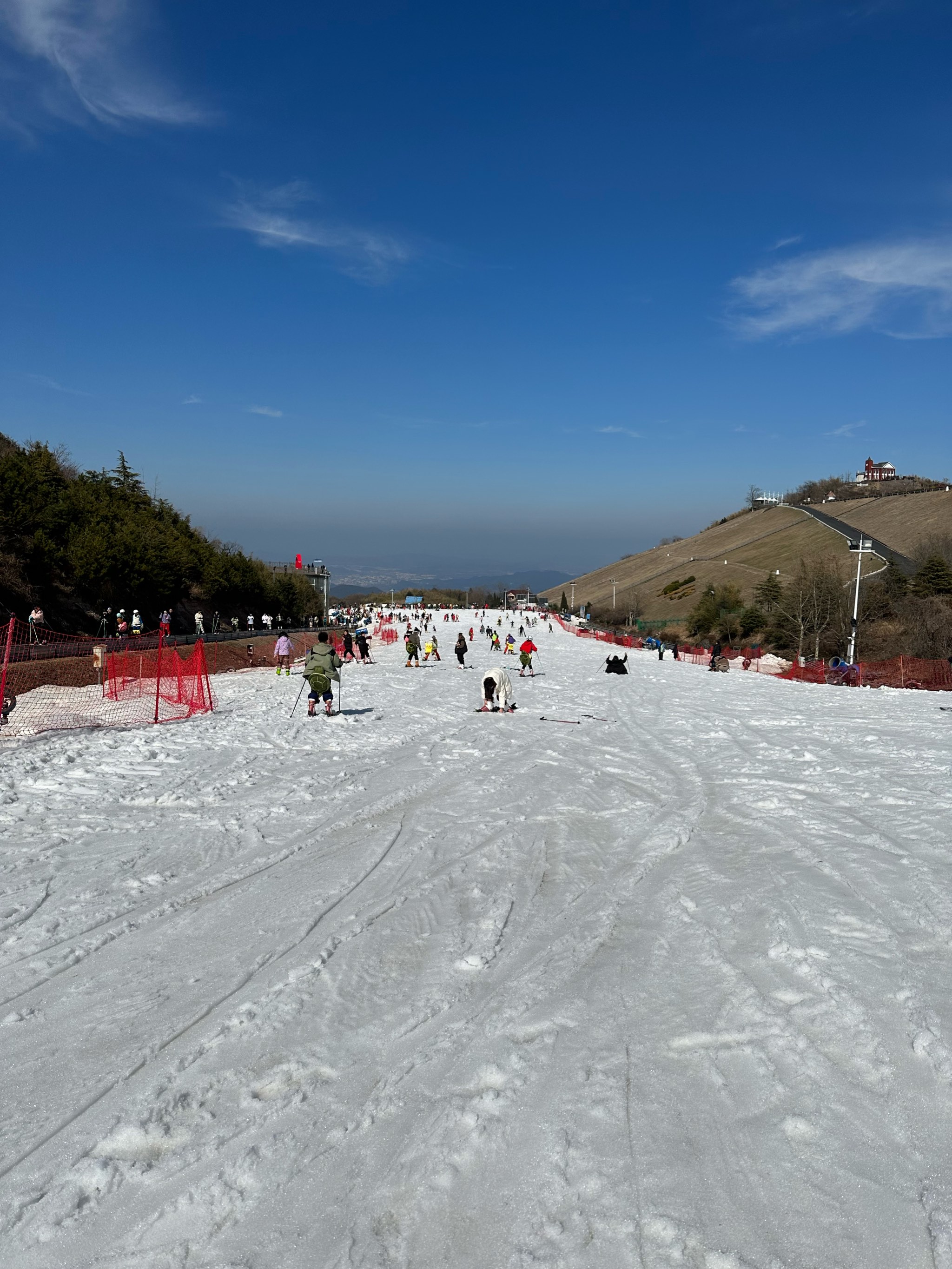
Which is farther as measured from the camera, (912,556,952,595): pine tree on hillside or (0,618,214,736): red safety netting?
(912,556,952,595): pine tree on hillside

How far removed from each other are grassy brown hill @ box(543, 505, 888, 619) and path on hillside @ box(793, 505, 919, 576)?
1120 millimetres

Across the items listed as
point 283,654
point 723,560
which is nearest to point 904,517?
point 723,560

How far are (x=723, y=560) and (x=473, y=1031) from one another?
5468 inches

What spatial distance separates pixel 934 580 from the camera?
72.1 metres

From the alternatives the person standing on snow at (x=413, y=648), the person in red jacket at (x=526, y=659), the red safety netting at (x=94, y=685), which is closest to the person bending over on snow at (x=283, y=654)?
the red safety netting at (x=94, y=685)

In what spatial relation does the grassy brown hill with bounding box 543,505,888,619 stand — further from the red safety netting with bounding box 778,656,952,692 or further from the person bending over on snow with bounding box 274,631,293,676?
the person bending over on snow with bounding box 274,631,293,676

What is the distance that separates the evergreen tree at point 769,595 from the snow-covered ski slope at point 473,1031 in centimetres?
7847

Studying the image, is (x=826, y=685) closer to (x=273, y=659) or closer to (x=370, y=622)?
(x=273, y=659)

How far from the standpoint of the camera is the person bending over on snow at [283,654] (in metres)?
27.0

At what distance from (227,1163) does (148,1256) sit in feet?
1.38

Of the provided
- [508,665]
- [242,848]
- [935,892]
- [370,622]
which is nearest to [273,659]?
[508,665]

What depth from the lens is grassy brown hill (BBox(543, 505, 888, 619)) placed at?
4555 inches

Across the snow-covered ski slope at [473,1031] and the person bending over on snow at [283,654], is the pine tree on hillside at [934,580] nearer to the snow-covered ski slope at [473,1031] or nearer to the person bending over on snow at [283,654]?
the person bending over on snow at [283,654]

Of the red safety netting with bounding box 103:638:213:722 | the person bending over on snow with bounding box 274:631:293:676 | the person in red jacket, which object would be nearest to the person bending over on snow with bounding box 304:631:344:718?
the red safety netting with bounding box 103:638:213:722
